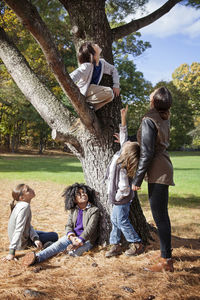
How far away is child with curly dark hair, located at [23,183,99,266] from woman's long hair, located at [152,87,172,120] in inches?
59.4

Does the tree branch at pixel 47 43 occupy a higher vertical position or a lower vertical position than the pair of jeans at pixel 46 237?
higher

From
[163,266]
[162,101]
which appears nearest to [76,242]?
[163,266]

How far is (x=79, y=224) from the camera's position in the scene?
374cm

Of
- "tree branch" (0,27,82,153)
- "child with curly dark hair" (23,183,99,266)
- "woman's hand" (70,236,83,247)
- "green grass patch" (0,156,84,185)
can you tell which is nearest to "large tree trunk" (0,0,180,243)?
"tree branch" (0,27,82,153)

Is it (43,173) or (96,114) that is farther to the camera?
(43,173)

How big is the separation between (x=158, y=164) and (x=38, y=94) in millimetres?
1975

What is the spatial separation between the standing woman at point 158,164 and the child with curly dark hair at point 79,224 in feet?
3.23

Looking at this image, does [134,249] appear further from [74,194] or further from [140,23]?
[140,23]

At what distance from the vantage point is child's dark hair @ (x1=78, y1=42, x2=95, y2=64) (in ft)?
11.2

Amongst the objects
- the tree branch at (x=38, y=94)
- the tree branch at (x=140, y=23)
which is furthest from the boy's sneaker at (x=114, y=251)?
the tree branch at (x=140, y=23)

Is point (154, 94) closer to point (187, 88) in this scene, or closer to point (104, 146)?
point (104, 146)

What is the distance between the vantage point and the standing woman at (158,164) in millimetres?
2779

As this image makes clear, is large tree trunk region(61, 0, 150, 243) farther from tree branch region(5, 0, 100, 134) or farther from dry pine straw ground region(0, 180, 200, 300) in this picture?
tree branch region(5, 0, 100, 134)

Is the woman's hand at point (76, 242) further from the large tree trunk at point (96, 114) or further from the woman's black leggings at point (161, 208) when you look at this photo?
the woman's black leggings at point (161, 208)
